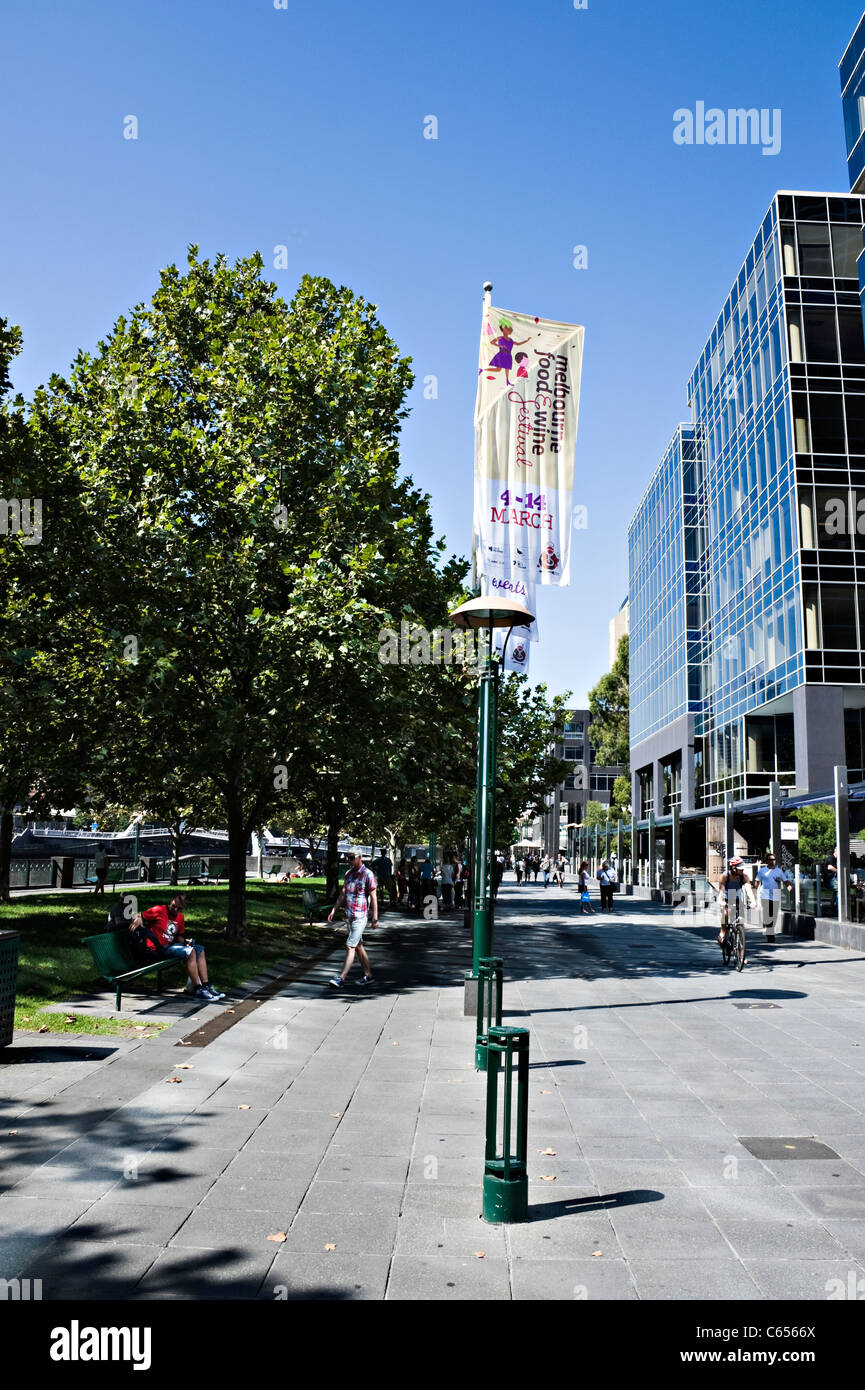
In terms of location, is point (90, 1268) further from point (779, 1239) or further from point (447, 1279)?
point (779, 1239)

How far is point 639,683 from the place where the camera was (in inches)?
2778

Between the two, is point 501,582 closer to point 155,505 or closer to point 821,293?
point 155,505

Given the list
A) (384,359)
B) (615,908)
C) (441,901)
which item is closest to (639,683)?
(615,908)

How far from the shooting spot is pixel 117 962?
460 inches

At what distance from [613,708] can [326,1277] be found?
273ft

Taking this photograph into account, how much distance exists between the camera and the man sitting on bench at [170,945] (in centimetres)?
1227

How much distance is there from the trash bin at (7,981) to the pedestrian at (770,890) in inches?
831

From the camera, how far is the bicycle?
17953 millimetres

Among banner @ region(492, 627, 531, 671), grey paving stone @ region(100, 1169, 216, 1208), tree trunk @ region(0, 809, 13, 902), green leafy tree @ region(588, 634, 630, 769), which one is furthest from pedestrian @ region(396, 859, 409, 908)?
green leafy tree @ region(588, 634, 630, 769)

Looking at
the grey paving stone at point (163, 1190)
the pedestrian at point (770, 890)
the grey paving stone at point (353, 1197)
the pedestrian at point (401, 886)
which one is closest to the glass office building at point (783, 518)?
the pedestrian at point (770, 890)

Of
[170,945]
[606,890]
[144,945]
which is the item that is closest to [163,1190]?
[144,945]

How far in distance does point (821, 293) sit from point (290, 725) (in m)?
32.9

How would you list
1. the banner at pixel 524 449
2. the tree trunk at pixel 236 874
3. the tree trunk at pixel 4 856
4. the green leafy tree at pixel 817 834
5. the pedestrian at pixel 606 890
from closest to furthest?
the banner at pixel 524 449 < the tree trunk at pixel 236 874 < the tree trunk at pixel 4 856 < the green leafy tree at pixel 817 834 < the pedestrian at pixel 606 890

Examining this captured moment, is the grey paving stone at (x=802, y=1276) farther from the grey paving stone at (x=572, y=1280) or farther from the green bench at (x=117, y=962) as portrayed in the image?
the green bench at (x=117, y=962)
